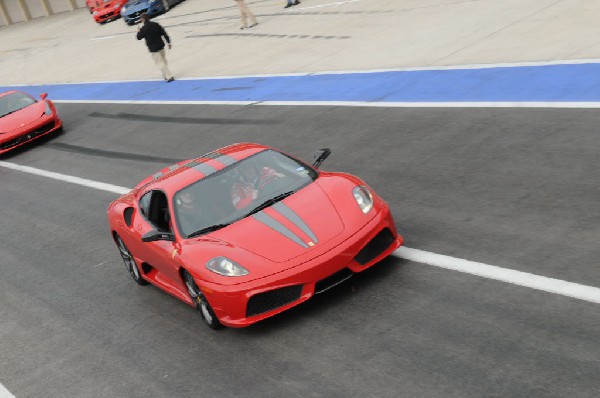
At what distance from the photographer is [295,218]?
771 cm

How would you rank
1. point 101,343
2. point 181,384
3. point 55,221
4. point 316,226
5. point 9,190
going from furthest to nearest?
point 9,190 → point 55,221 → point 101,343 → point 316,226 → point 181,384

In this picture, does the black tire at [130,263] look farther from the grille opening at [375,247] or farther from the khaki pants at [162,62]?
the khaki pants at [162,62]

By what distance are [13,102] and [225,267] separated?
16033 mm

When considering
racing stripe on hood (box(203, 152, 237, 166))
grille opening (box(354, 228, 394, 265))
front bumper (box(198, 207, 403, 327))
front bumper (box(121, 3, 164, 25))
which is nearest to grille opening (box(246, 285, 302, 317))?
front bumper (box(198, 207, 403, 327))

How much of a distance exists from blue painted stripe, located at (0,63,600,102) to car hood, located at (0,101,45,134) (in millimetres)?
2796

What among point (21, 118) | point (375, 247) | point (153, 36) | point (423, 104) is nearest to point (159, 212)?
point (375, 247)

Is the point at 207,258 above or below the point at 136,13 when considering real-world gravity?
above

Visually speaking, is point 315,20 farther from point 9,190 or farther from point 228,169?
point 228,169

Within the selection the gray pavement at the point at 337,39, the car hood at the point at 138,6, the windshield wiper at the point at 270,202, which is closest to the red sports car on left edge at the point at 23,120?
the gray pavement at the point at 337,39

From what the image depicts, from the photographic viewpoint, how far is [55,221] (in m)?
13.7

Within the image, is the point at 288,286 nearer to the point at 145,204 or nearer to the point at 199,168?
the point at 199,168

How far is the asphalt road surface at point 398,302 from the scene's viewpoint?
6086 millimetres

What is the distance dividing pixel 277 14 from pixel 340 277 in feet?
71.7

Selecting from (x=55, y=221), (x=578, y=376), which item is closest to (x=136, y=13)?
(x=55, y=221)
